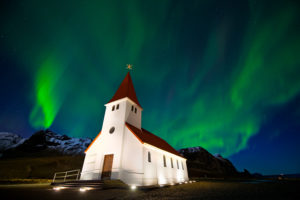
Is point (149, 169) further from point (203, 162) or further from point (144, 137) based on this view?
point (203, 162)

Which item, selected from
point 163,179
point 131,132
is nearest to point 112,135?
point 131,132

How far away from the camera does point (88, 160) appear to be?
53.2 ft

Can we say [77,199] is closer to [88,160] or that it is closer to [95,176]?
[95,176]

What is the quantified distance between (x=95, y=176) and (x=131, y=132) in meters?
5.98

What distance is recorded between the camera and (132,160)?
13469 mm

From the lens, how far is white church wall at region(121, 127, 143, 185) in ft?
41.1

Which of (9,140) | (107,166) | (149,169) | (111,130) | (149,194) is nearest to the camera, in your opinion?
(149,194)

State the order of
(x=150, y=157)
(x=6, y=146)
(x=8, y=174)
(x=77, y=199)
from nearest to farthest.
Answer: (x=77, y=199) → (x=150, y=157) → (x=8, y=174) → (x=6, y=146)

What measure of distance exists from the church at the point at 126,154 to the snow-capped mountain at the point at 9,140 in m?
98.2

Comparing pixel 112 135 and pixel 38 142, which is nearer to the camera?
pixel 112 135

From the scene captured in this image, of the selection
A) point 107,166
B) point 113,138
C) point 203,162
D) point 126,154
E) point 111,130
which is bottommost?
point 107,166

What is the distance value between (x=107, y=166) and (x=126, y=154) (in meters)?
2.58

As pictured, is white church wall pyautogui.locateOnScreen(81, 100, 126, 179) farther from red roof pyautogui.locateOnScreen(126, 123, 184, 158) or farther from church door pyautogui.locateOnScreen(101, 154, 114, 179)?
red roof pyautogui.locateOnScreen(126, 123, 184, 158)

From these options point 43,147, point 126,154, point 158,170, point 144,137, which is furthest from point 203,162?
point 43,147
